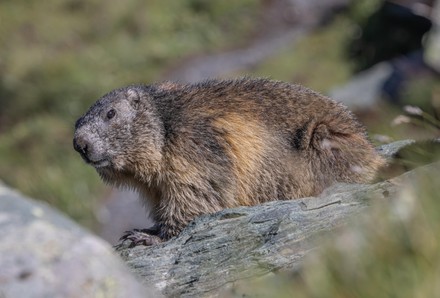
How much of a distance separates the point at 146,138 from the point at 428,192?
482 centimetres

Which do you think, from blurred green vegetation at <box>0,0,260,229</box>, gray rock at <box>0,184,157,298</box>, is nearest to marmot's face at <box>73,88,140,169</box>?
gray rock at <box>0,184,157,298</box>

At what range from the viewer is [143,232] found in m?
9.61

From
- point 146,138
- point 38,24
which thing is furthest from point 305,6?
point 146,138

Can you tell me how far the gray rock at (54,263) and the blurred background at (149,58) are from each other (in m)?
13.5

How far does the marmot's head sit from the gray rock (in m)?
3.66

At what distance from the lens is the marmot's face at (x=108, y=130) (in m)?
9.84

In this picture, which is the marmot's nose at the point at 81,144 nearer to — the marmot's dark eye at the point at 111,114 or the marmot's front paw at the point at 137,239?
the marmot's dark eye at the point at 111,114

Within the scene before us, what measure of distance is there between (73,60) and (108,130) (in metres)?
18.2

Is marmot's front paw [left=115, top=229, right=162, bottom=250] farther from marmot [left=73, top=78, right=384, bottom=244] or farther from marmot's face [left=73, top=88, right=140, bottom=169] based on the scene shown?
marmot's face [left=73, top=88, right=140, bottom=169]

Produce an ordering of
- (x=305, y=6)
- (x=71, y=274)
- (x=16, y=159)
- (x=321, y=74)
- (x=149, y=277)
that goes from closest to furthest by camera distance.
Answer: (x=71, y=274)
(x=149, y=277)
(x=16, y=159)
(x=321, y=74)
(x=305, y=6)

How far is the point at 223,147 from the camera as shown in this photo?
31.9 feet

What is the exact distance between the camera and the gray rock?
5668 mm

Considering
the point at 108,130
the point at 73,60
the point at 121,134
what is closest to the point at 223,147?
the point at 121,134

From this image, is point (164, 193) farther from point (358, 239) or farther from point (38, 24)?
point (38, 24)
